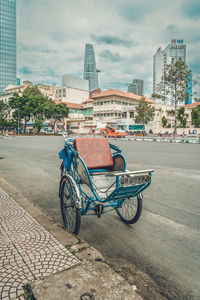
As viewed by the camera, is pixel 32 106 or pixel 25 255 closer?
pixel 25 255

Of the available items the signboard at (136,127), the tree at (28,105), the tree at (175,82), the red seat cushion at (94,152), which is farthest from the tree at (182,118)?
the red seat cushion at (94,152)

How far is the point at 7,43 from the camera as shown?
138 m

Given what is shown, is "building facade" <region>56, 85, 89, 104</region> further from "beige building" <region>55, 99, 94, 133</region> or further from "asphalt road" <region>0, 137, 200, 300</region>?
"asphalt road" <region>0, 137, 200, 300</region>

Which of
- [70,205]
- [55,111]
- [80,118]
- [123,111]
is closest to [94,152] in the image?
[70,205]

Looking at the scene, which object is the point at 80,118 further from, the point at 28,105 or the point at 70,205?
the point at 70,205

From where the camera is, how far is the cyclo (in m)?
2.91

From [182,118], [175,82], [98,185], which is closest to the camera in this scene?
[98,185]

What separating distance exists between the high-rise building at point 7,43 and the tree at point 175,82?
402ft

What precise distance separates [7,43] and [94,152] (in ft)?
530

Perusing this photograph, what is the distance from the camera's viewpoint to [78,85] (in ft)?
Answer: 400


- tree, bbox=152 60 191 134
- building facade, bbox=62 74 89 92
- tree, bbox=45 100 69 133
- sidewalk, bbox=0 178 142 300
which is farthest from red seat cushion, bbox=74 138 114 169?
building facade, bbox=62 74 89 92

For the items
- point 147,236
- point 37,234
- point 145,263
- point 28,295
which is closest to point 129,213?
point 147,236

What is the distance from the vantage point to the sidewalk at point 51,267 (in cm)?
A: 189

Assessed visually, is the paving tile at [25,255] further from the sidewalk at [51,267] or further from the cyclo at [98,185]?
the cyclo at [98,185]
